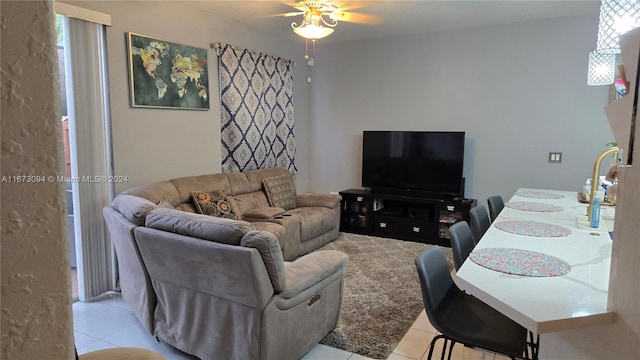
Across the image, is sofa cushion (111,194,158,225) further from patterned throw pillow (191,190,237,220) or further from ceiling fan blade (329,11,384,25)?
ceiling fan blade (329,11,384,25)

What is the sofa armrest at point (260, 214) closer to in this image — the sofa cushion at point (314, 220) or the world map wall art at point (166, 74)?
the sofa cushion at point (314, 220)

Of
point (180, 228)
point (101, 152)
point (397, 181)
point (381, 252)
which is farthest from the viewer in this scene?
point (397, 181)

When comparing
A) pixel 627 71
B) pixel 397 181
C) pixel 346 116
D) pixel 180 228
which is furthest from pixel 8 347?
pixel 346 116

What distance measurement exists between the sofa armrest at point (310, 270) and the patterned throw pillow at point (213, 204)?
5.27ft

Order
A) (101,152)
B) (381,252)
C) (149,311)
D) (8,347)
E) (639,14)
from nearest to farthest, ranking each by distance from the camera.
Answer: (8,347), (639,14), (149,311), (101,152), (381,252)

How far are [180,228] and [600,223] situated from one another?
2.46 metres

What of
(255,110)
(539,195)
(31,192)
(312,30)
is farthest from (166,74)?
(31,192)

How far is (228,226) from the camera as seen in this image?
216 cm

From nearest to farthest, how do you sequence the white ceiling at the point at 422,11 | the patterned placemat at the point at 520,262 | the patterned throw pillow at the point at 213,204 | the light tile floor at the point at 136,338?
the patterned placemat at the point at 520,262, the light tile floor at the point at 136,338, the patterned throw pillow at the point at 213,204, the white ceiling at the point at 422,11

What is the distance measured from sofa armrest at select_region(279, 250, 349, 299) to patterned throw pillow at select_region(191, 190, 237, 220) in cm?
161

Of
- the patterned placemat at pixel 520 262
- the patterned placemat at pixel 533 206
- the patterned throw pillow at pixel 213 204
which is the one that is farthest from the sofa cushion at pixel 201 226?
the patterned placemat at pixel 533 206

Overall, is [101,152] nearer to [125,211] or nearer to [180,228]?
[125,211]

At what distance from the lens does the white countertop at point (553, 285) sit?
3.82 feet

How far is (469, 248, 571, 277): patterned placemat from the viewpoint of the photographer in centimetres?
155
